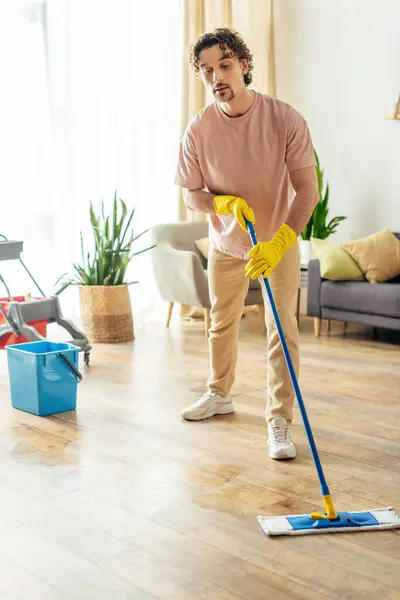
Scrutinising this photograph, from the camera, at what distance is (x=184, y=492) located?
2.70m

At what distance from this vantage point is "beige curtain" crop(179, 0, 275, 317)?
20.1ft

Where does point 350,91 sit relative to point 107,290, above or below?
above

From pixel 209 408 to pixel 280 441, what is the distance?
0.52 metres

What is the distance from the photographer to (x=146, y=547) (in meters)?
2.28

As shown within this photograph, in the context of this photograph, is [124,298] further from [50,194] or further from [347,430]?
[347,430]

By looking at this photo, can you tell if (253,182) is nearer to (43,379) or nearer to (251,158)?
(251,158)

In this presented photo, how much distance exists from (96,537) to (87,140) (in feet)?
12.9

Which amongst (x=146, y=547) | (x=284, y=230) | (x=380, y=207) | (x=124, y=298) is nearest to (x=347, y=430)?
(x=284, y=230)

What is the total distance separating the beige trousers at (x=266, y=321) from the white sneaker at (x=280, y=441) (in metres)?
0.04

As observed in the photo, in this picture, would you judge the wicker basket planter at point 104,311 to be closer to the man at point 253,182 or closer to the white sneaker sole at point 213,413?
the white sneaker sole at point 213,413

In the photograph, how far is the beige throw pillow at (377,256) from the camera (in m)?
5.32

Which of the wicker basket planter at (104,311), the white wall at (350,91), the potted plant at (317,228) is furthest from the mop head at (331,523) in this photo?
the white wall at (350,91)

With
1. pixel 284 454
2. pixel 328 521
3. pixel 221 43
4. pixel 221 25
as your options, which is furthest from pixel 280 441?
pixel 221 25

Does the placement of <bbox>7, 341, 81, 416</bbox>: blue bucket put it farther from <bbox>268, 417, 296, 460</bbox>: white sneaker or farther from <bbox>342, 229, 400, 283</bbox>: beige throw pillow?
<bbox>342, 229, 400, 283</bbox>: beige throw pillow
